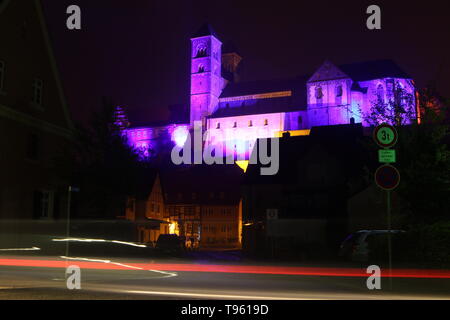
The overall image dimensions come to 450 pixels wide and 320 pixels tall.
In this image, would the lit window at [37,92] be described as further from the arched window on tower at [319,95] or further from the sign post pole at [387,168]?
the arched window on tower at [319,95]

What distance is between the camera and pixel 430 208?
21578 millimetres

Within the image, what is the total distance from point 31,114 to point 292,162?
2525 cm

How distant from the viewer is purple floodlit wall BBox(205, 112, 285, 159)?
119781 mm

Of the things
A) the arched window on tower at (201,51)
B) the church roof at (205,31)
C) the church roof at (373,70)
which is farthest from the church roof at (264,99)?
the church roof at (205,31)

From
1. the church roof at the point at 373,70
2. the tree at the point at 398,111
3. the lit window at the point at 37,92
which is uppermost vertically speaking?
the church roof at the point at 373,70

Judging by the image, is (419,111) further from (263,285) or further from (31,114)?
(31,114)

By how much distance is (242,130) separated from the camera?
405 ft

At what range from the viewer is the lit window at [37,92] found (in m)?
30.2

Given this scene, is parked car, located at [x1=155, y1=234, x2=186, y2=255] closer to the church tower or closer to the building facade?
the building facade

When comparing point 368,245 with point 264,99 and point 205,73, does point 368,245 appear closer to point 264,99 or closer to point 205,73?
point 264,99

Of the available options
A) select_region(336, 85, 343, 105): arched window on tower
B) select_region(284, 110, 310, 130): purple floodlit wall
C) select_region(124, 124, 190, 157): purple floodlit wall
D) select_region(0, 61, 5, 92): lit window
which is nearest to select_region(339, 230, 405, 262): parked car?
select_region(0, 61, 5, 92): lit window

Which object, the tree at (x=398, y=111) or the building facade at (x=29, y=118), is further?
the building facade at (x=29, y=118)

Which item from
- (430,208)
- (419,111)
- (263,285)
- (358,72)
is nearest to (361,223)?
(419,111)

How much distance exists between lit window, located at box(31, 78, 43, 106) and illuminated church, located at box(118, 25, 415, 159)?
233 feet
